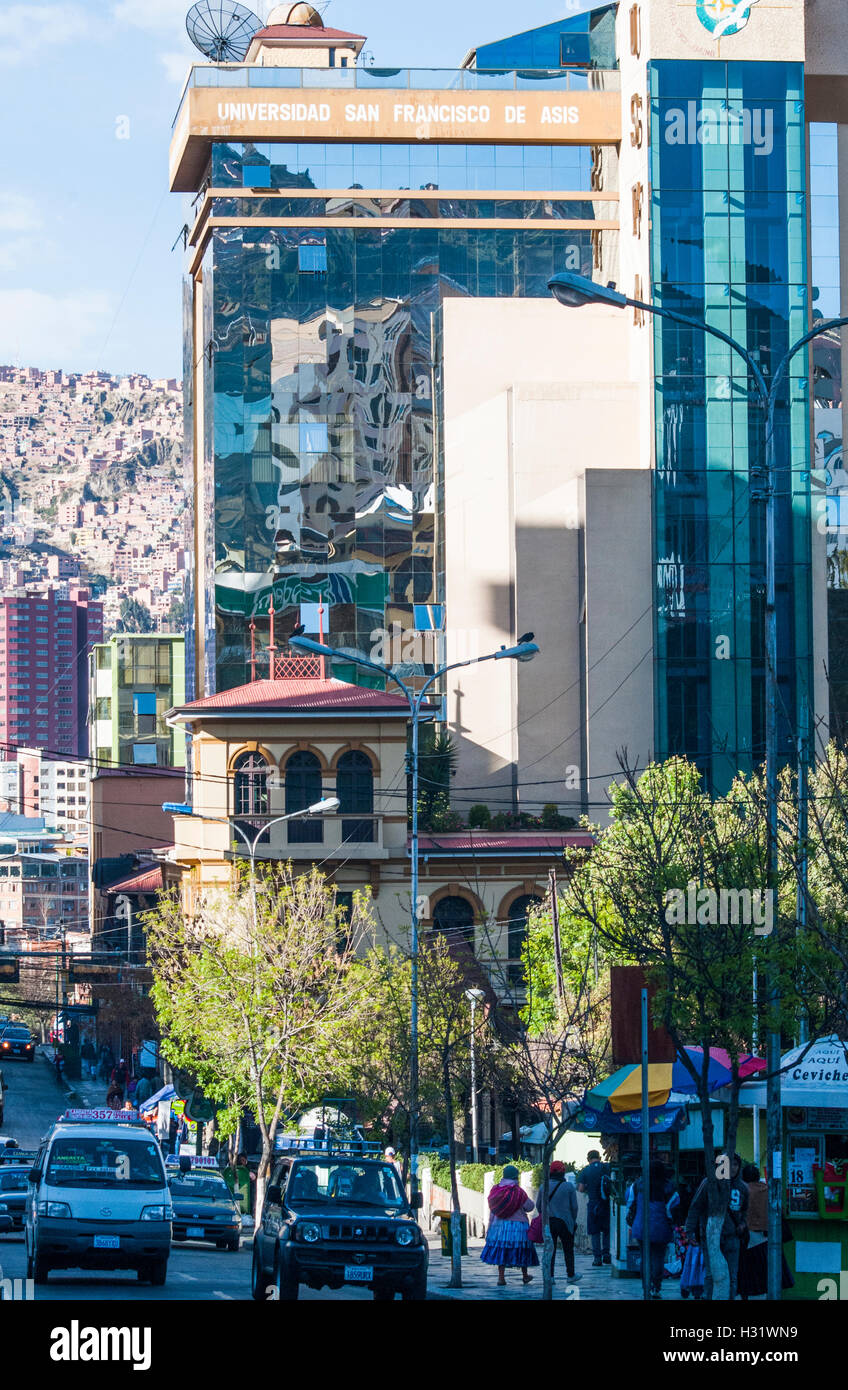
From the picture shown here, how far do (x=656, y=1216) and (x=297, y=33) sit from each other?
8070 cm

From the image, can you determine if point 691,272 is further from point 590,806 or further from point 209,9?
point 209,9

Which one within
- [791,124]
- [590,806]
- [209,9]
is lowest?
[590,806]

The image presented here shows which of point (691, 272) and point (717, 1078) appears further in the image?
point (691, 272)

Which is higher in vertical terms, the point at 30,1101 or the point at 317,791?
the point at 317,791

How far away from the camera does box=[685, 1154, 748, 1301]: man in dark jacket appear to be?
1942 centimetres

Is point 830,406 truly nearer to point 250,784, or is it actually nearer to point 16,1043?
point 250,784

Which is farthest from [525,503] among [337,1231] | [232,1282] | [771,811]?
[771,811]

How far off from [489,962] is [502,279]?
147 ft

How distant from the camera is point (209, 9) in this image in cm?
9619

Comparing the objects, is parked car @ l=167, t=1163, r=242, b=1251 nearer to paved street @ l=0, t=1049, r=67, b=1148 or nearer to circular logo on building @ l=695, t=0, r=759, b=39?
paved street @ l=0, t=1049, r=67, b=1148

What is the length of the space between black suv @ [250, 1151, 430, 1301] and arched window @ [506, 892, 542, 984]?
3588cm

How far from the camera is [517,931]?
195 ft

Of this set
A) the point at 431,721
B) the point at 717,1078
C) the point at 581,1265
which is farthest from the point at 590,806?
the point at 717,1078

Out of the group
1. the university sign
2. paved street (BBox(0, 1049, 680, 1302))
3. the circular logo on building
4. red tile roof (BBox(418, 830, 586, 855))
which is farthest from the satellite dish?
paved street (BBox(0, 1049, 680, 1302))
